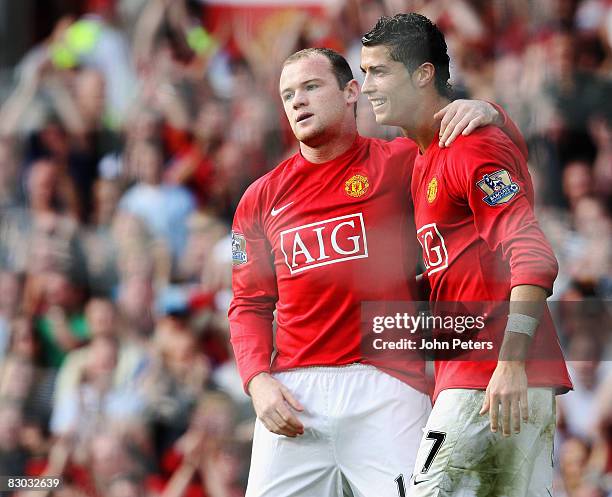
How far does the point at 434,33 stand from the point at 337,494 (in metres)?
0.94

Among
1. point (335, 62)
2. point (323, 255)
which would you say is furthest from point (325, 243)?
point (335, 62)

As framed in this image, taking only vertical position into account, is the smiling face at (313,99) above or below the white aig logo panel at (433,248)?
above

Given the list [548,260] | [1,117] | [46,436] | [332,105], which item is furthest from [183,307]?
[548,260]

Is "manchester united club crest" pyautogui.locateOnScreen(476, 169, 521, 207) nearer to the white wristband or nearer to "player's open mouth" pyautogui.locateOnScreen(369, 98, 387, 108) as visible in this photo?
the white wristband

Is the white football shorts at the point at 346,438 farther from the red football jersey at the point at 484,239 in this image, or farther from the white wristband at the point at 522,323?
the white wristband at the point at 522,323

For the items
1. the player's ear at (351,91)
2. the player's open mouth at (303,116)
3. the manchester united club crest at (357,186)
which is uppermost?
the player's ear at (351,91)

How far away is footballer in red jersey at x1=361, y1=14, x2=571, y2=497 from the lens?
1759mm

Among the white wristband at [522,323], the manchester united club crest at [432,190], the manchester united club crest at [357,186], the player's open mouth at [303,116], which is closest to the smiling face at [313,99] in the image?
the player's open mouth at [303,116]

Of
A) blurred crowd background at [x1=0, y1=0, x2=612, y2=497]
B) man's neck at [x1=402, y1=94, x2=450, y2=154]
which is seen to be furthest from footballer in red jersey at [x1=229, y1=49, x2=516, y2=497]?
blurred crowd background at [x1=0, y1=0, x2=612, y2=497]

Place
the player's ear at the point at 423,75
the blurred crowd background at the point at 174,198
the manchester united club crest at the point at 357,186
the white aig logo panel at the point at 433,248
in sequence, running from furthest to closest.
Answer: the blurred crowd background at the point at 174,198 → the manchester united club crest at the point at 357,186 → the player's ear at the point at 423,75 → the white aig logo panel at the point at 433,248

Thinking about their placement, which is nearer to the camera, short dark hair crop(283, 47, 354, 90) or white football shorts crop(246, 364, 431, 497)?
white football shorts crop(246, 364, 431, 497)

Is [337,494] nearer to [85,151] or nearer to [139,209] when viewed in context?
[139,209]

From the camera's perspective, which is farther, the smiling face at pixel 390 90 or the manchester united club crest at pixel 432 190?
the smiling face at pixel 390 90

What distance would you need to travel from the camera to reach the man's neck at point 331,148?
7.36 feet
